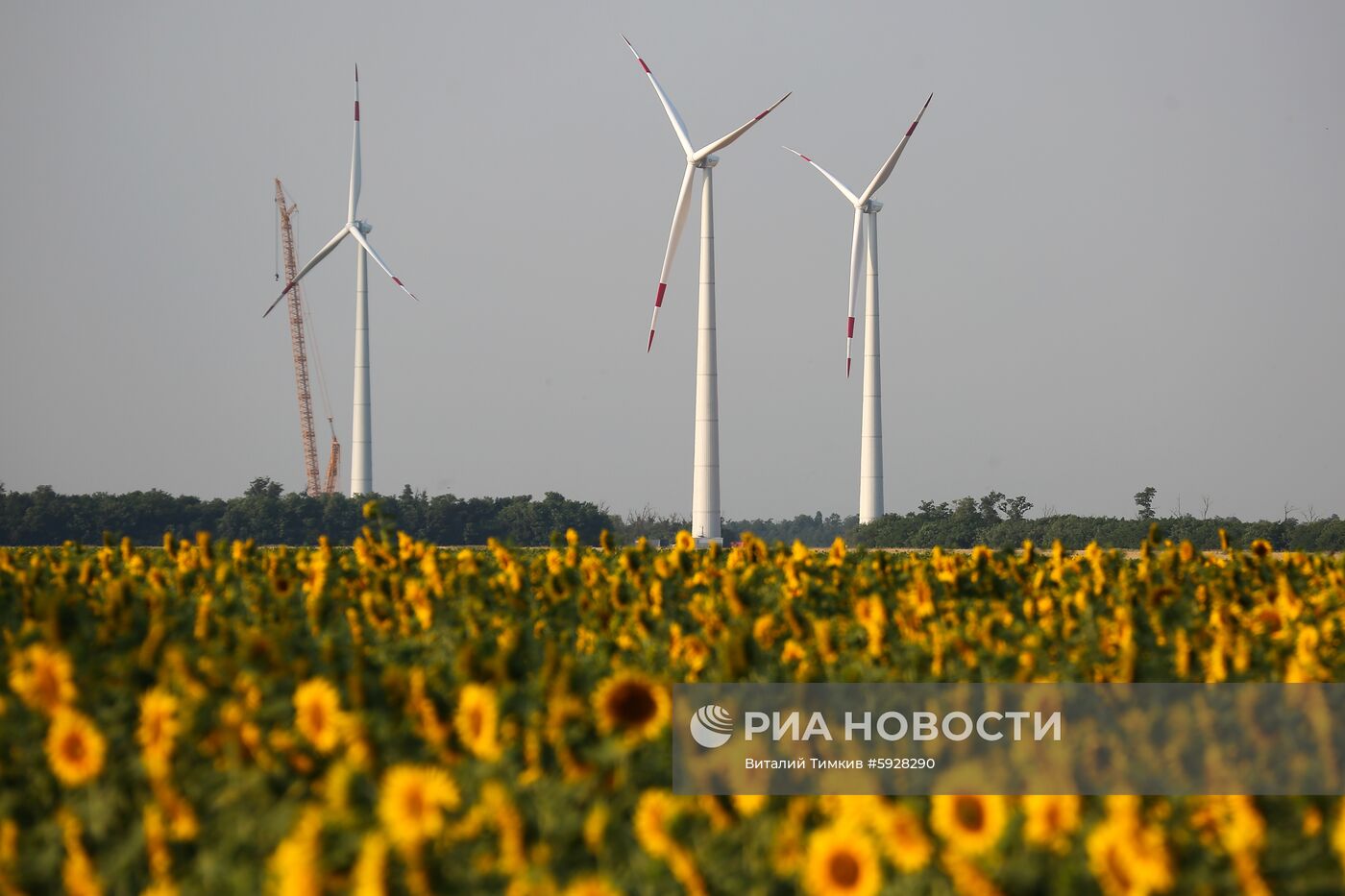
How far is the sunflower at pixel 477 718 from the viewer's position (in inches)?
309

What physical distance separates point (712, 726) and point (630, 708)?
122 centimetres

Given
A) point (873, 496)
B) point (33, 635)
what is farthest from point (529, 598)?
point (873, 496)

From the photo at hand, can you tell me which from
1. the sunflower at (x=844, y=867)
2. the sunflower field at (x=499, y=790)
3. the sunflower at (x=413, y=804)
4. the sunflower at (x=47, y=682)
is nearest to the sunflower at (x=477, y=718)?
the sunflower field at (x=499, y=790)

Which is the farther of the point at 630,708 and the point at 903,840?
the point at 630,708

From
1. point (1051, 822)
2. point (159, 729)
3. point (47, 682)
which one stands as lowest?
point (1051, 822)

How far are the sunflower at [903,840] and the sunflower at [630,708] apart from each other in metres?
1.53

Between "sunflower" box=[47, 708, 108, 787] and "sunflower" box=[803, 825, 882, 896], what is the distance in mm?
3678

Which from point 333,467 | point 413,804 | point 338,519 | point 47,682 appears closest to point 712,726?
point 413,804

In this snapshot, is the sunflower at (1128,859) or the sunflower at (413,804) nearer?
the sunflower at (1128,859)

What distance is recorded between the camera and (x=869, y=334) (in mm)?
79562

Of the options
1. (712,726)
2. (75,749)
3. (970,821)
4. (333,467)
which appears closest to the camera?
(970,821)

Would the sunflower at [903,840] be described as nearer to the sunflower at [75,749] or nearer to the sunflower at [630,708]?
the sunflower at [630,708]

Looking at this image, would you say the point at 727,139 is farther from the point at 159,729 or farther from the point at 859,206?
the point at 159,729

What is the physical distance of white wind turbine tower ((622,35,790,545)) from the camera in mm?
63969
